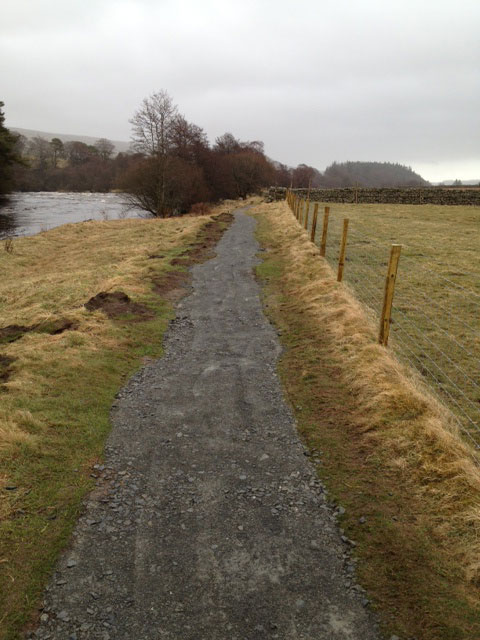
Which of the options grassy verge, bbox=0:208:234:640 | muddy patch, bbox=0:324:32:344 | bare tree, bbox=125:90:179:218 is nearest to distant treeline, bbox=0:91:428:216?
bare tree, bbox=125:90:179:218

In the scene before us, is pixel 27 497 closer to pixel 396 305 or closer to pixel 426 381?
pixel 426 381

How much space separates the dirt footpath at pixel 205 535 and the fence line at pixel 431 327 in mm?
2607

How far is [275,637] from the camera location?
3074 millimetres

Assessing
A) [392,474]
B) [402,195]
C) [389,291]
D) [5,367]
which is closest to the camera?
[392,474]

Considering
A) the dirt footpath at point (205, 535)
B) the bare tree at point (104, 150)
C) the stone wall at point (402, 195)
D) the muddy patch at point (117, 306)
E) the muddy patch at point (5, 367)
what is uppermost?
the bare tree at point (104, 150)

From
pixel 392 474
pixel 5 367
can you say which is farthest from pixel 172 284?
pixel 392 474

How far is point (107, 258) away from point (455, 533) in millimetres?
18446

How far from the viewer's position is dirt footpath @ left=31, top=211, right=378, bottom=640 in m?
3.21

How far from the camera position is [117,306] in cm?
1052

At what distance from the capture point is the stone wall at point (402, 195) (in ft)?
149

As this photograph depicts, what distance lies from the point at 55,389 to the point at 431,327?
772 centimetres

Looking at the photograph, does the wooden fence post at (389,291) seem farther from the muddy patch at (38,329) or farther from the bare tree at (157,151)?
the bare tree at (157,151)

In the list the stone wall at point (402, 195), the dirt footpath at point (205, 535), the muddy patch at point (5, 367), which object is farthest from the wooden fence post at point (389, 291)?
the stone wall at point (402, 195)

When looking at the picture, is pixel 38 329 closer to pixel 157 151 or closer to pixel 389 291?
pixel 389 291
